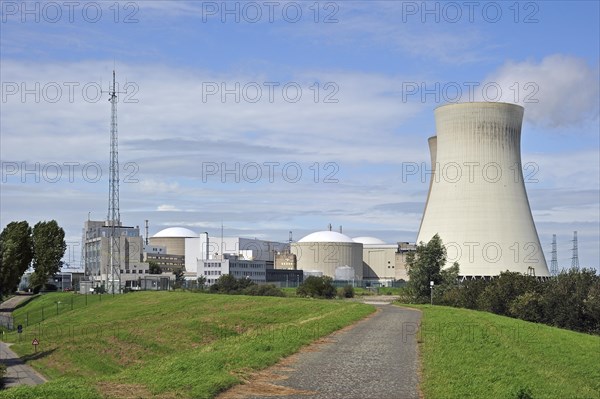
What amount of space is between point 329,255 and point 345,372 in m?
118

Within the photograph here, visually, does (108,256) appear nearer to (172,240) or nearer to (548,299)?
(172,240)

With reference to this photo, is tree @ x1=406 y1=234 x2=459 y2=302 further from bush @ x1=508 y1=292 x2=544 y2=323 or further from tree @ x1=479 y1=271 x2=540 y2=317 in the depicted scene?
bush @ x1=508 y1=292 x2=544 y2=323

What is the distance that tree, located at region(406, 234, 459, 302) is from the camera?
57.8 m

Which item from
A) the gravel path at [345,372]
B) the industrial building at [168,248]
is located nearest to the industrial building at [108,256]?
the industrial building at [168,248]


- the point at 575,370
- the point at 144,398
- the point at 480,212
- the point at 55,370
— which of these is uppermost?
the point at 480,212

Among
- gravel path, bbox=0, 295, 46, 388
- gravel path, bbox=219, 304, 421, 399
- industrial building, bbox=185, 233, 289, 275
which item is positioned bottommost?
gravel path, bbox=0, 295, 46, 388

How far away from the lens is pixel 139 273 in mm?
112375

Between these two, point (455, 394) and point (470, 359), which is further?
point (470, 359)

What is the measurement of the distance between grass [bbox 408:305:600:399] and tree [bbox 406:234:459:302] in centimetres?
2995

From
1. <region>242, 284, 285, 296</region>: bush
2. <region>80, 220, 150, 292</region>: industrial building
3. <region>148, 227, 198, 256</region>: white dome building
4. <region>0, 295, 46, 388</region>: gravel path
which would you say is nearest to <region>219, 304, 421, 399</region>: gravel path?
<region>0, 295, 46, 388</region>: gravel path

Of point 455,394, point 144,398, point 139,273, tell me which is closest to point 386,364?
point 455,394

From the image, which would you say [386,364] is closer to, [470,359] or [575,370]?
[470,359]

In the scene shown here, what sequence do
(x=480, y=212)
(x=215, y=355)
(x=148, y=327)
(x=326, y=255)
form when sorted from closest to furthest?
(x=215, y=355)
(x=148, y=327)
(x=480, y=212)
(x=326, y=255)

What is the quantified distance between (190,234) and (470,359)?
505 ft
